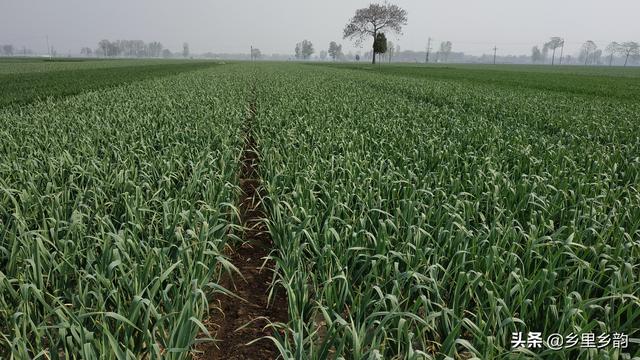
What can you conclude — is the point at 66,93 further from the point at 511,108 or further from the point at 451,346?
the point at 451,346

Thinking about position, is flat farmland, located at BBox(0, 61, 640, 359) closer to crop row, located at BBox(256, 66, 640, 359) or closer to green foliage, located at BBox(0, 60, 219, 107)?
crop row, located at BBox(256, 66, 640, 359)

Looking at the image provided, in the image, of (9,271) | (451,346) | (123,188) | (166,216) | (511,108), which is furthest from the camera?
(511,108)

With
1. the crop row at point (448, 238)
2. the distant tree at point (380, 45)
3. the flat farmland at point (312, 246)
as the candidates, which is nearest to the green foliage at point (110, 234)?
the flat farmland at point (312, 246)

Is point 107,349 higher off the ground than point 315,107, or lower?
lower

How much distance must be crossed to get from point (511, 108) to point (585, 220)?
1067cm

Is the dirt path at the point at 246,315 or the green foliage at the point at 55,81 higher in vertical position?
the green foliage at the point at 55,81

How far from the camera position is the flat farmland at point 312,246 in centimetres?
248

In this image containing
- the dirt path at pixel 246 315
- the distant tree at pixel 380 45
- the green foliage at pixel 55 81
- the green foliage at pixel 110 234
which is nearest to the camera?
the green foliage at pixel 110 234

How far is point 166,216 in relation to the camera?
360 centimetres

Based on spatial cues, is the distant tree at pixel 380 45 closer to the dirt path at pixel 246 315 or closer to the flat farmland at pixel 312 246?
the flat farmland at pixel 312 246

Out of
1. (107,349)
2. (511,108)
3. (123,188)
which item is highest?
(511,108)

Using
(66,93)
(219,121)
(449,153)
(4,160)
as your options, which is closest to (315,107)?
(219,121)

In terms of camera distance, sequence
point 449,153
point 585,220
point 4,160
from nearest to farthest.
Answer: point 585,220 < point 4,160 < point 449,153

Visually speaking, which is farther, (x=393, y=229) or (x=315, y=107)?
(x=315, y=107)
